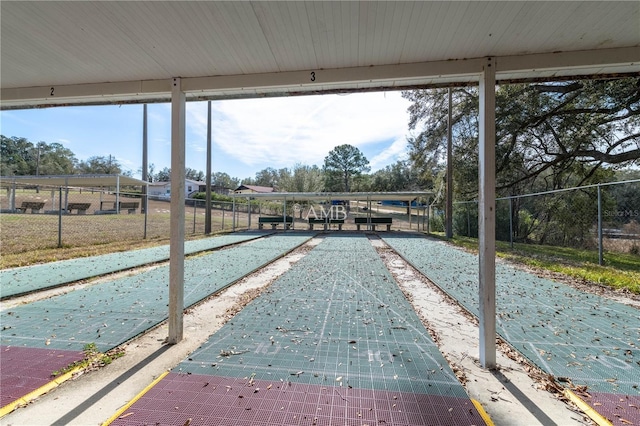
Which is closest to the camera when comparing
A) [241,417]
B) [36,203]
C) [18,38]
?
[241,417]

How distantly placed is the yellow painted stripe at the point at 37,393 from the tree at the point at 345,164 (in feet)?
167

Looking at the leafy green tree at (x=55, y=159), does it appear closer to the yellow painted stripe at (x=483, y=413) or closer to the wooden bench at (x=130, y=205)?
the wooden bench at (x=130, y=205)

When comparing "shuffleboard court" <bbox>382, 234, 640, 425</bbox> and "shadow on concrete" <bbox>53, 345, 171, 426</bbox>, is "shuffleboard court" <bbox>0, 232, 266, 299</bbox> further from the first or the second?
"shuffleboard court" <bbox>382, 234, 640, 425</bbox>

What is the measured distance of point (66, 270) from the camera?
583 centimetres

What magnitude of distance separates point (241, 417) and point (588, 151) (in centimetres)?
1585

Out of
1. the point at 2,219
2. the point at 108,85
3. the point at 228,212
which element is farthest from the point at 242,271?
the point at 228,212

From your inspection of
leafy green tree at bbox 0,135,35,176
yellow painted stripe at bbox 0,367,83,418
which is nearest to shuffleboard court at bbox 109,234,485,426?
yellow painted stripe at bbox 0,367,83,418

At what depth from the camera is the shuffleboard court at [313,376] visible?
6.19 ft

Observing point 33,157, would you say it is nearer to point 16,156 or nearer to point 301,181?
point 16,156

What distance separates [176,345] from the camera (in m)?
2.92

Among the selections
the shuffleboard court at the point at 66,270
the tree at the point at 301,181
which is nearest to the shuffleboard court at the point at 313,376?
the shuffleboard court at the point at 66,270

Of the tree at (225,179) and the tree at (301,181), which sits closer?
the tree at (301,181)

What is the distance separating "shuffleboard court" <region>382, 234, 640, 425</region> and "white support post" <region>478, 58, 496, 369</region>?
52 cm

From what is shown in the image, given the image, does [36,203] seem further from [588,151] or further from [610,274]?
[588,151]
